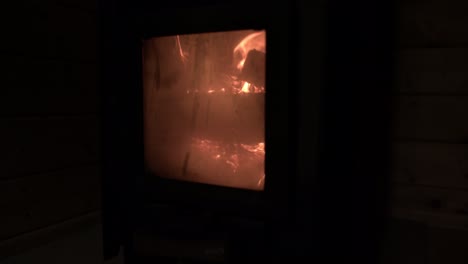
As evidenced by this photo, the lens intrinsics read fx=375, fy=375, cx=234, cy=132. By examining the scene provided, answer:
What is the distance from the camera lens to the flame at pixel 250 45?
854 millimetres

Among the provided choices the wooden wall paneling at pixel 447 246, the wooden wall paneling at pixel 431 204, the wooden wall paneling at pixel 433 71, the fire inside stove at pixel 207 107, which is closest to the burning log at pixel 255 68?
the fire inside stove at pixel 207 107

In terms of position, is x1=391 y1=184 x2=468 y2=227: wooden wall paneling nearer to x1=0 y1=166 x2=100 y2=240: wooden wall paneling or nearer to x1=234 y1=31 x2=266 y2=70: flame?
x1=234 y1=31 x2=266 y2=70: flame

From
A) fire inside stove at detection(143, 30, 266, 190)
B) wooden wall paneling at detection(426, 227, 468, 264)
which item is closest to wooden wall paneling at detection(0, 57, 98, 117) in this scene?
fire inside stove at detection(143, 30, 266, 190)

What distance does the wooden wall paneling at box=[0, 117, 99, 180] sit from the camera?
0.99 metres

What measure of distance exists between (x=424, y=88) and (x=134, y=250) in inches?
34.7

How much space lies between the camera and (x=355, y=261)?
0.95 metres

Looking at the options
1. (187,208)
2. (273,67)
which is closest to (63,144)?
(187,208)

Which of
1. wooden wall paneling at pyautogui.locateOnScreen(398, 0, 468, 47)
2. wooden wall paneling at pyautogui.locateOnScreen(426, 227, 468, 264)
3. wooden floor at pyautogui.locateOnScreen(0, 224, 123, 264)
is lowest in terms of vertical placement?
wooden floor at pyautogui.locateOnScreen(0, 224, 123, 264)

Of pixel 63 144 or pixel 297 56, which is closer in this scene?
pixel 297 56

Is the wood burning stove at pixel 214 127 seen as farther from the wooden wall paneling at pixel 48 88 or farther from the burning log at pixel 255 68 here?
the wooden wall paneling at pixel 48 88

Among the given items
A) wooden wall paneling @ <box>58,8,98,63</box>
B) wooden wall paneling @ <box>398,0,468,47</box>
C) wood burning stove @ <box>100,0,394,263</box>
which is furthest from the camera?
wooden wall paneling @ <box>58,8,98,63</box>

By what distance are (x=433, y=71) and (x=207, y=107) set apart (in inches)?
23.6

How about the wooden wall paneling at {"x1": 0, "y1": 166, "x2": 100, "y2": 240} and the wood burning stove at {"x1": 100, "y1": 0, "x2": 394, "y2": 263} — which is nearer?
the wood burning stove at {"x1": 100, "y1": 0, "x2": 394, "y2": 263}

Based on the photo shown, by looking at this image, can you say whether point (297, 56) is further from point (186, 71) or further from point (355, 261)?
point (355, 261)
